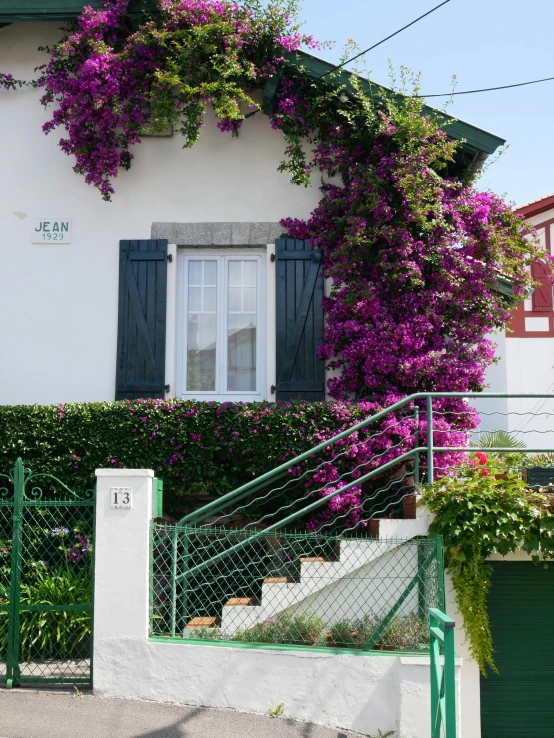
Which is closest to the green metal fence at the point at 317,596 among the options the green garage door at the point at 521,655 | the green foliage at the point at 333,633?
the green foliage at the point at 333,633

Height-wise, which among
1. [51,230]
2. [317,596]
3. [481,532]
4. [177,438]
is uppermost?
[51,230]

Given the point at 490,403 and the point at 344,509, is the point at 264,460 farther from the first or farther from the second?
the point at 490,403

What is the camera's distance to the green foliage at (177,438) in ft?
26.3

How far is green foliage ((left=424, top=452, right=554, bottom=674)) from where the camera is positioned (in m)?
6.59

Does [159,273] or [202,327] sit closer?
[159,273]

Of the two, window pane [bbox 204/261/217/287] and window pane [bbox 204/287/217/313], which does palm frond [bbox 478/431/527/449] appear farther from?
window pane [bbox 204/261/217/287]

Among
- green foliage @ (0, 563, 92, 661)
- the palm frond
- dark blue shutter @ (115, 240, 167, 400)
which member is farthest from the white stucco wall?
the palm frond

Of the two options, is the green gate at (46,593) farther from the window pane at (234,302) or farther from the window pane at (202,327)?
the window pane at (234,302)

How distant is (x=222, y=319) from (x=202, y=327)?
25 centimetres

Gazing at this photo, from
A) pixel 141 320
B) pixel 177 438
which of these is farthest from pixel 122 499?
pixel 141 320

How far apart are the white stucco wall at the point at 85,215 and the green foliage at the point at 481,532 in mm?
2962

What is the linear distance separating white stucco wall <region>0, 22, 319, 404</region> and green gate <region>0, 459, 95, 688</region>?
4.81ft

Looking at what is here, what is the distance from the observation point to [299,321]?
9000mm

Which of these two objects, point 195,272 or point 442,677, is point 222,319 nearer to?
point 195,272
